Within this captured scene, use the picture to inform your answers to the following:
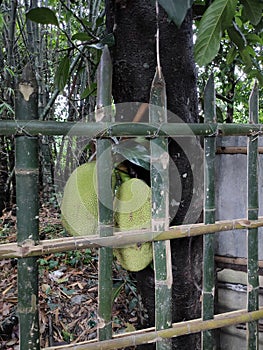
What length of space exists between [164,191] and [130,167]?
0.11 meters

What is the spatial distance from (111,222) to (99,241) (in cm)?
4

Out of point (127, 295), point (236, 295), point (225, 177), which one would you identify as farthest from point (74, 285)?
point (225, 177)

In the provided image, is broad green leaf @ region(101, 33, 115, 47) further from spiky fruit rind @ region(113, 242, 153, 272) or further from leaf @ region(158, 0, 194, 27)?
spiky fruit rind @ region(113, 242, 153, 272)

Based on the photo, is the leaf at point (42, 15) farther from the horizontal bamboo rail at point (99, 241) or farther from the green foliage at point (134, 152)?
the horizontal bamboo rail at point (99, 241)

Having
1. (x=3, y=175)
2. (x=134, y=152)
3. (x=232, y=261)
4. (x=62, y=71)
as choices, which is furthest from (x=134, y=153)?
(x=3, y=175)

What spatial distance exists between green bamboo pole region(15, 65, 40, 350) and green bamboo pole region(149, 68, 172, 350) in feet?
0.67

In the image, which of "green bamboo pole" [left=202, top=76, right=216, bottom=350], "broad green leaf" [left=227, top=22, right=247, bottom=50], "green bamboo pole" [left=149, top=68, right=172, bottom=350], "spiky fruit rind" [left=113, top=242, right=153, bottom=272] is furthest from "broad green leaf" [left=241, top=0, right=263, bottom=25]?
"spiky fruit rind" [left=113, top=242, right=153, bottom=272]

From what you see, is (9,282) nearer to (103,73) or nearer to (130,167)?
(130,167)

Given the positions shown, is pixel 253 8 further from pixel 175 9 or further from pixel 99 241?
pixel 99 241

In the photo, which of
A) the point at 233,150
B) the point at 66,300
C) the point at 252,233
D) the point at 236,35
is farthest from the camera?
the point at 66,300

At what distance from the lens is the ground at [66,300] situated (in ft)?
3.95

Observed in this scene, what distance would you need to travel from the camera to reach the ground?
3.95ft

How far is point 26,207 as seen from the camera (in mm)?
576

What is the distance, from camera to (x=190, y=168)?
77 centimetres
